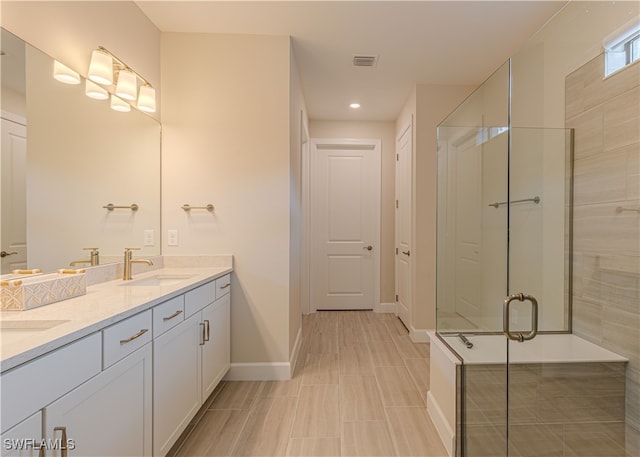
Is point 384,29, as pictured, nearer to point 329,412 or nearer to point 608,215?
point 608,215

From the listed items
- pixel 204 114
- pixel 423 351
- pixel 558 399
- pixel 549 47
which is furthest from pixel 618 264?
pixel 204 114

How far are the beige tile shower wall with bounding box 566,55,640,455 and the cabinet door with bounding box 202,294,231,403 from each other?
2.19m

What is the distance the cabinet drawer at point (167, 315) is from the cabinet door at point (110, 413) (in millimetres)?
101

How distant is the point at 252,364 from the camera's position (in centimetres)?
232

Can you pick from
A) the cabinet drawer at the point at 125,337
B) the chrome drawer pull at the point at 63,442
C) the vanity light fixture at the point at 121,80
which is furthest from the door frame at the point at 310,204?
the chrome drawer pull at the point at 63,442

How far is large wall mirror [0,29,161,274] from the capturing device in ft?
4.15

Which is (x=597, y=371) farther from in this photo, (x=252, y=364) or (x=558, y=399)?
(x=252, y=364)

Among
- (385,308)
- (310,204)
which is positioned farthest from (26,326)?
(385,308)

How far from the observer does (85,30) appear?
169 centimetres

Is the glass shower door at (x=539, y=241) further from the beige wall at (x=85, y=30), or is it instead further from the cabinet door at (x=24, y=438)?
the beige wall at (x=85, y=30)

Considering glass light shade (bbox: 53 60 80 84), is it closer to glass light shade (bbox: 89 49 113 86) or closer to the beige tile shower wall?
glass light shade (bbox: 89 49 113 86)

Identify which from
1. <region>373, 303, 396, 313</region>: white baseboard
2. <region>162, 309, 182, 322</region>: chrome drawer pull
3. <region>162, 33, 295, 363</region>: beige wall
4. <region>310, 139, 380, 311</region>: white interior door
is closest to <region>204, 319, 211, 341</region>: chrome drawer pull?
<region>162, 309, 182, 322</region>: chrome drawer pull

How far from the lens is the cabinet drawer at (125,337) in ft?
3.34

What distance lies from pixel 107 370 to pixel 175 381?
21.1 inches
